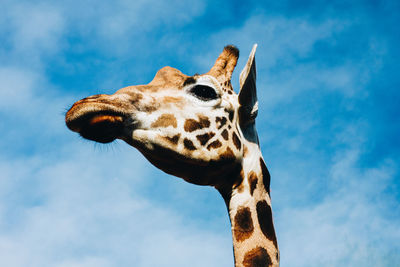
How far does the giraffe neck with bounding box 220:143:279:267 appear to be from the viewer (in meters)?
5.22

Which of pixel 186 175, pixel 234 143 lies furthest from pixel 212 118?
pixel 186 175

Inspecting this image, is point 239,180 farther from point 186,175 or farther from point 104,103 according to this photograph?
point 104,103

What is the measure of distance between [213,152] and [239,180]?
59 centimetres

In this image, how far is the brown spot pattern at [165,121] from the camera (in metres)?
5.29

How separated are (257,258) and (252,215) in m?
0.59

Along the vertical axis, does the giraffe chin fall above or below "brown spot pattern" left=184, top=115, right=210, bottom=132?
below

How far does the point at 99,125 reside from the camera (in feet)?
16.1

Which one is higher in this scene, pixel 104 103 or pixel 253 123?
pixel 253 123

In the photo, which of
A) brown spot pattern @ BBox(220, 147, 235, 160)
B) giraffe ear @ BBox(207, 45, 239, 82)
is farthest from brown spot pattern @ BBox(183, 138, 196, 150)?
giraffe ear @ BBox(207, 45, 239, 82)

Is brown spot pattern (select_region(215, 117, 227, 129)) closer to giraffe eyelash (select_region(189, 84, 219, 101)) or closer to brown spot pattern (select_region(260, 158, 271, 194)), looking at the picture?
giraffe eyelash (select_region(189, 84, 219, 101))

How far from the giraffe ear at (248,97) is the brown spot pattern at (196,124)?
0.70 metres

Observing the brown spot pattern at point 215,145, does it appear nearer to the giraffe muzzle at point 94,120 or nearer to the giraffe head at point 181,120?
the giraffe head at point 181,120

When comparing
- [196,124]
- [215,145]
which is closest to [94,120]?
[196,124]

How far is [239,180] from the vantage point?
227 inches
